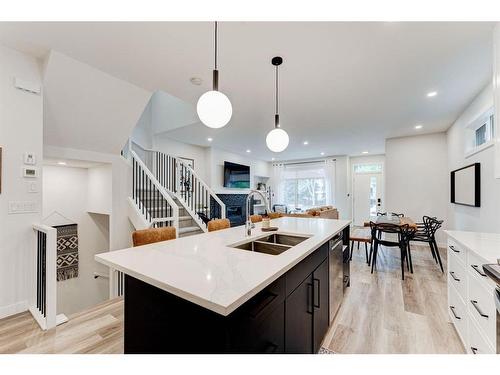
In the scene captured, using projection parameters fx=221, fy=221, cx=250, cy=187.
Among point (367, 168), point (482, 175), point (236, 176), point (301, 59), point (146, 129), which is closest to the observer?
point (301, 59)

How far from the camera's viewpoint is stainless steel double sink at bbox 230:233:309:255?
1742mm

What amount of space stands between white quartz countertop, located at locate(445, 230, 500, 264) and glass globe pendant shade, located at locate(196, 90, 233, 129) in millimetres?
1907

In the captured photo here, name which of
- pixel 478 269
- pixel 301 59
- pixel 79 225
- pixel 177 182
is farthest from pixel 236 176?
pixel 478 269

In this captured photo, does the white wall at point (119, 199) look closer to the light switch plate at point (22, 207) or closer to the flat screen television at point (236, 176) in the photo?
the light switch plate at point (22, 207)

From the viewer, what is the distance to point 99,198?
11.9 feet

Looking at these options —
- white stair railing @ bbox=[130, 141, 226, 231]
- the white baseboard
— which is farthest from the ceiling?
the white baseboard

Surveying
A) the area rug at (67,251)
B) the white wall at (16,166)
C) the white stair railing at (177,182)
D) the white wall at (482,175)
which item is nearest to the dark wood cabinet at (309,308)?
the white wall at (482,175)

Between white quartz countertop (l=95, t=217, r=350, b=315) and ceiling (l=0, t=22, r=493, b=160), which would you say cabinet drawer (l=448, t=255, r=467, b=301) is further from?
ceiling (l=0, t=22, r=493, b=160)

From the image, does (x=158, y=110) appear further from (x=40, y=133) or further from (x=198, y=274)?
(x=198, y=274)

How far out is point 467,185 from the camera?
3488 millimetres

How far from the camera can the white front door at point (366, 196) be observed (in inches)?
310

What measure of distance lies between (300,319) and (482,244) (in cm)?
146

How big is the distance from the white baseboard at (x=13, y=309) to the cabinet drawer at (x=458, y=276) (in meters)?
3.98

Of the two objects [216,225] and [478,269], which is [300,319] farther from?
[216,225]
